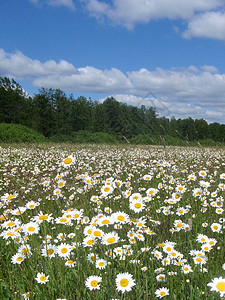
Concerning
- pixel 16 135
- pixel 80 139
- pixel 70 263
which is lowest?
pixel 70 263

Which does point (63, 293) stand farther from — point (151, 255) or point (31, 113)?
point (31, 113)

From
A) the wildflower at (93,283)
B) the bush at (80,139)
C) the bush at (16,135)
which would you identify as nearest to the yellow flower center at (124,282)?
the wildflower at (93,283)

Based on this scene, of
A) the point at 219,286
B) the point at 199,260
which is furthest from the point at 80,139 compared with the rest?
the point at 219,286

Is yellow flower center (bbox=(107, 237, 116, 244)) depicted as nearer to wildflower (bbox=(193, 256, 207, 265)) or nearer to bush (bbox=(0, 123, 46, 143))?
wildflower (bbox=(193, 256, 207, 265))

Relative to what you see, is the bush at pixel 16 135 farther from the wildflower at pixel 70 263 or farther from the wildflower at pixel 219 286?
the wildflower at pixel 219 286

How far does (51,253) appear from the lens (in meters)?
2.25

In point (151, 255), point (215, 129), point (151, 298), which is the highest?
point (215, 129)

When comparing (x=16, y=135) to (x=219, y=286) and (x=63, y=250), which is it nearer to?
(x=63, y=250)

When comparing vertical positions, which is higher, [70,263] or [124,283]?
[124,283]

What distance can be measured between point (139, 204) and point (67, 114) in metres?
53.2

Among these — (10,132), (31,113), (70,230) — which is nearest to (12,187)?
(70,230)

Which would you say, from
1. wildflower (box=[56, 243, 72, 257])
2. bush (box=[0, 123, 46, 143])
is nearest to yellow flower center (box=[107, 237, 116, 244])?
wildflower (box=[56, 243, 72, 257])

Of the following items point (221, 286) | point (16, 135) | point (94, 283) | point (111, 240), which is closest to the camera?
point (221, 286)

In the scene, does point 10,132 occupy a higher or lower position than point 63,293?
higher
